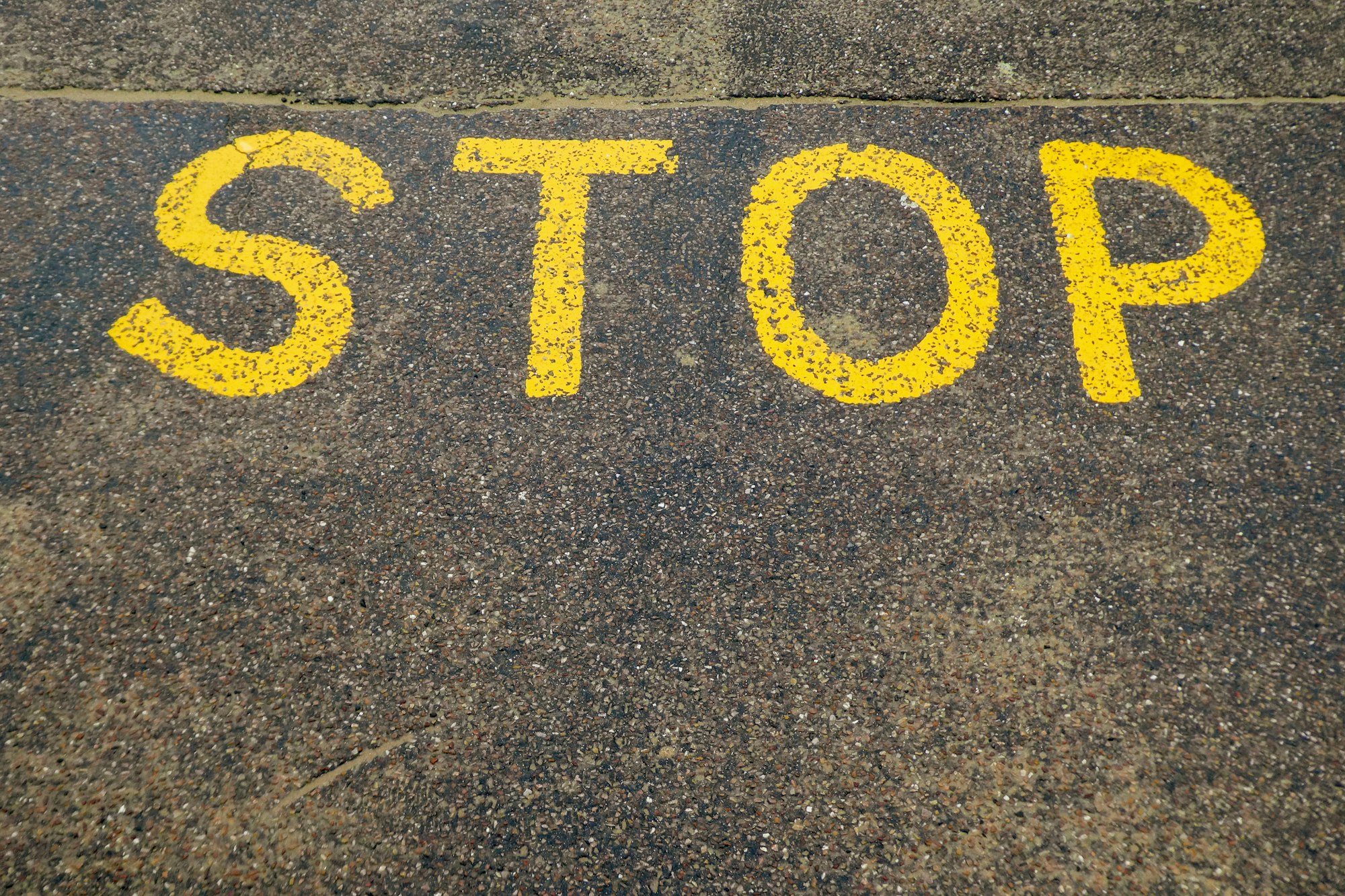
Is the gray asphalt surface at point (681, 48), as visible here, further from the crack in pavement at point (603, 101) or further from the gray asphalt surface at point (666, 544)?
the gray asphalt surface at point (666, 544)

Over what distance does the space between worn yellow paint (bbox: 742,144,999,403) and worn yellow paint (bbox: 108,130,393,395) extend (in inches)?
59.3

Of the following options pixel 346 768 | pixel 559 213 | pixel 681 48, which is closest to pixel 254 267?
pixel 559 213

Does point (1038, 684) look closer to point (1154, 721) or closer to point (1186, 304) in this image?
point (1154, 721)

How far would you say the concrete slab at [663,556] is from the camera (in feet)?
7.42

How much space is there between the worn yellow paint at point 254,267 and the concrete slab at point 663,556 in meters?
0.06

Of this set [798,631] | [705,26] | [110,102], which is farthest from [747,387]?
[110,102]

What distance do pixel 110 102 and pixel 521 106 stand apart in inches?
68.1

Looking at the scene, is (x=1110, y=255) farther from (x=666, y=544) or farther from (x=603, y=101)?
(x=603, y=101)

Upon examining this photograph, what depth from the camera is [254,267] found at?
125 inches

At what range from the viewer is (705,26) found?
3900 millimetres

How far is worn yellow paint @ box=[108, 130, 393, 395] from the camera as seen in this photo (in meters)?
2.98

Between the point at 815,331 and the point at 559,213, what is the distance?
1122 mm

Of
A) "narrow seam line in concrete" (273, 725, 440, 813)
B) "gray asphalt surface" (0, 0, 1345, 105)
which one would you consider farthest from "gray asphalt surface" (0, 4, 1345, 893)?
"gray asphalt surface" (0, 0, 1345, 105)

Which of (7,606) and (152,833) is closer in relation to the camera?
(152,833)
